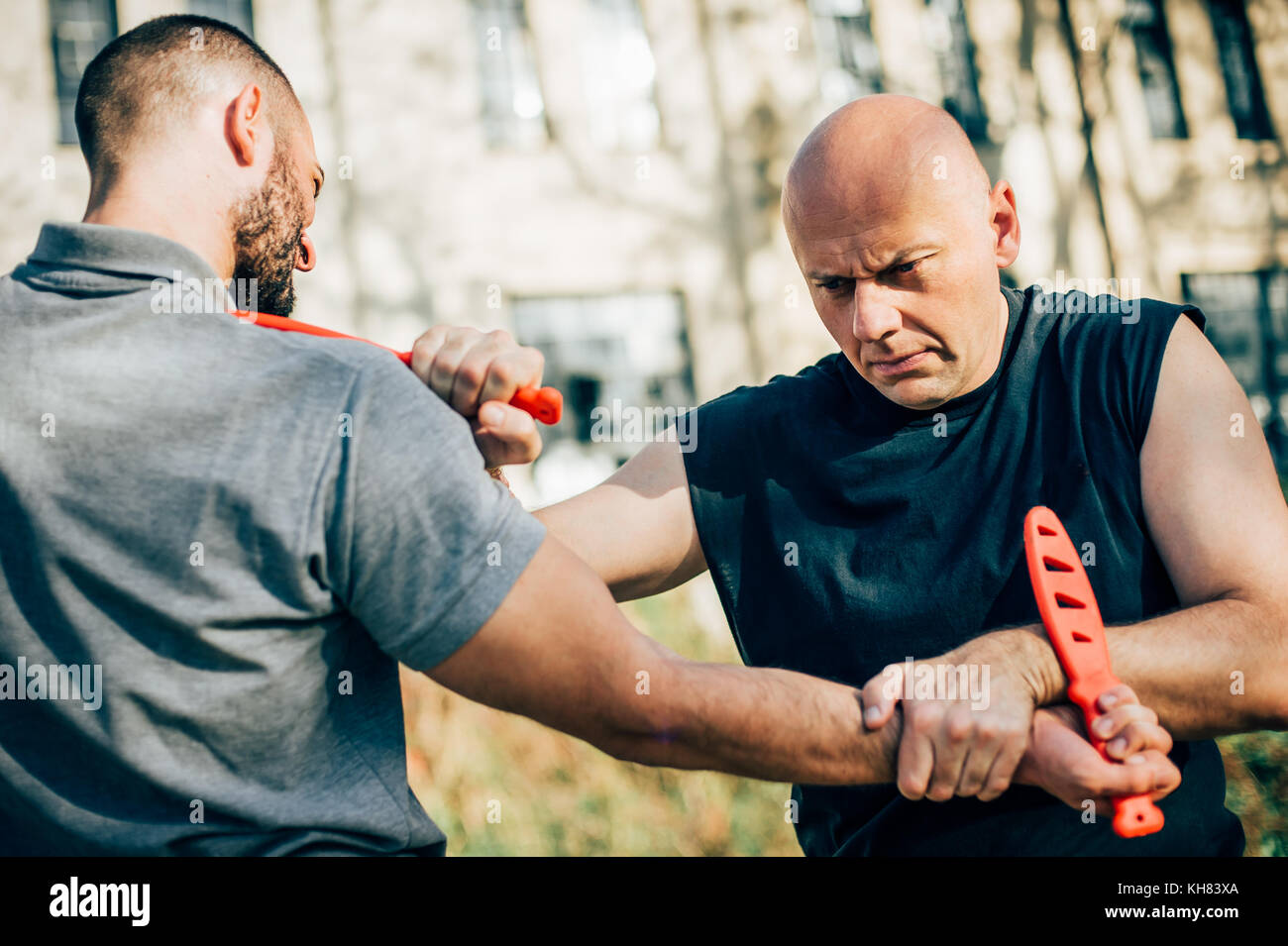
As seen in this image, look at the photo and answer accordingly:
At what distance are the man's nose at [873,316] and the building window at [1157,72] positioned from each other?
1307 centimetres

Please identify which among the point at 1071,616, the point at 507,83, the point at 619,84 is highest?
the point at 507,83

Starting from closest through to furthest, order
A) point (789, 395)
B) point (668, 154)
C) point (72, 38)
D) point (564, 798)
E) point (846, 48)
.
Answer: point (789, 395) → point (564, 798) → point (72, 38) → point (668, 154) → point (846, 48)

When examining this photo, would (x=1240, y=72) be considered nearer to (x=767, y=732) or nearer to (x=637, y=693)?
(x=767, y=732)

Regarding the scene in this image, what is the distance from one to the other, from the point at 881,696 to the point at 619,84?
1060cm

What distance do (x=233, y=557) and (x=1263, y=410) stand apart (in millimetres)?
14349

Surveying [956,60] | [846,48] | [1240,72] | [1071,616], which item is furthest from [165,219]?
[1240,72]

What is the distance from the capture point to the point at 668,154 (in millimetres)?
11312

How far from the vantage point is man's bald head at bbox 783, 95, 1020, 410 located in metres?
2.25

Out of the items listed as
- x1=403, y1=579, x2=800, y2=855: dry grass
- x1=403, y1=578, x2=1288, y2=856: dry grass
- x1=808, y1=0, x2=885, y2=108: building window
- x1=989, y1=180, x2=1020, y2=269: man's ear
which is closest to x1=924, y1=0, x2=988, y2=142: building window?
x1=808, y1=0, x2=885, y2=108: building window

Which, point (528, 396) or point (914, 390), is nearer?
point (528, 396)

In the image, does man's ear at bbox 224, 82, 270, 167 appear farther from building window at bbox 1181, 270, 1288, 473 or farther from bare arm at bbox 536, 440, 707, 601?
building window at bbox 1181, 270, 1288, 473

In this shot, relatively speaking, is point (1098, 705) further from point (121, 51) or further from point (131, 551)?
point (121, 51)

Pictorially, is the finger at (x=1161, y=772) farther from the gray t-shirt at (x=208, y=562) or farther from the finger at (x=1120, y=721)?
the gray t-shirt at (x=208, y=562)
